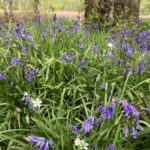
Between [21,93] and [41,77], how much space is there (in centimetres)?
37

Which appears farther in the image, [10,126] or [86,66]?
[86,66]

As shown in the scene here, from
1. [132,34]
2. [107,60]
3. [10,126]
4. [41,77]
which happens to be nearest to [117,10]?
[132,34]

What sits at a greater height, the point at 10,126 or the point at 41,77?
the point at 41,77

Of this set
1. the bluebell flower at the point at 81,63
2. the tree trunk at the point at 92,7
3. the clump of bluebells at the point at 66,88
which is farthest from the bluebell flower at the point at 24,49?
the tree trunk at the point at 92,7

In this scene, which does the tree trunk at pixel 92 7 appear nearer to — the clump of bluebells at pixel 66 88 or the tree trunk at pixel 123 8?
the tree trunk at pixel 123 8

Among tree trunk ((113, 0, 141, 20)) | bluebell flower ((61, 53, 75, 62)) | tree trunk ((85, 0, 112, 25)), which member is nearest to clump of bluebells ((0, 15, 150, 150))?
bluebell flower ((61, 53, 75, 62))

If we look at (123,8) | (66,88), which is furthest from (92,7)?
(66,88)

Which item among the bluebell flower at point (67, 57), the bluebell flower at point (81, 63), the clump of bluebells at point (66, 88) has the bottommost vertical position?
the clump of bluebells at point (66, 88)

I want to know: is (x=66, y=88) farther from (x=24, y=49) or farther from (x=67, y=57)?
(x=24, y=49)

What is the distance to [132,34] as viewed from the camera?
4629mm

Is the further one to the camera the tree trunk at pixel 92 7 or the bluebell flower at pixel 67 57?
the tree trunk at pixel 92 7

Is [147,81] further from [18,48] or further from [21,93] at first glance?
[18,48]

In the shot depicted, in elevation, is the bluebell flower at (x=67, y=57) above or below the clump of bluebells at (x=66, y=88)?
above

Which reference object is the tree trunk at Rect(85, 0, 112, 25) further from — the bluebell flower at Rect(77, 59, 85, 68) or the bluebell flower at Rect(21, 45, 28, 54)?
the bluebell flower at Rect(77, 59, 85, 68)
